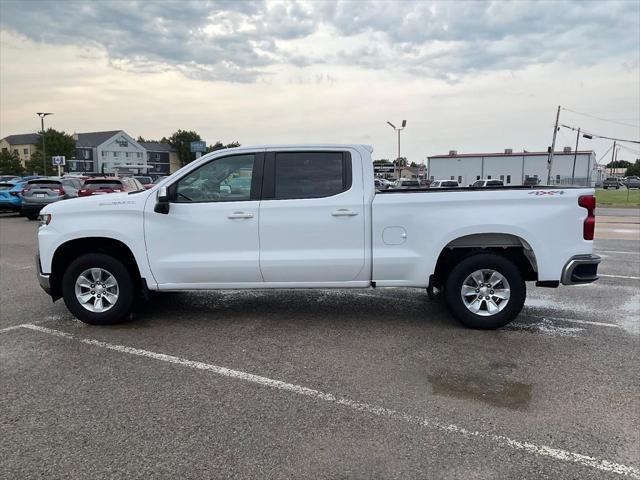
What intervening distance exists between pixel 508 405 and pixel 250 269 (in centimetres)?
292

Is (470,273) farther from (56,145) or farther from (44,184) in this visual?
(56,145)

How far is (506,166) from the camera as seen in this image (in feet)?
299

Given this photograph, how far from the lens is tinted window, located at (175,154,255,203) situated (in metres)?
5.67

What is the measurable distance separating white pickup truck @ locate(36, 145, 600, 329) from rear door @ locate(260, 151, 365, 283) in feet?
0.04

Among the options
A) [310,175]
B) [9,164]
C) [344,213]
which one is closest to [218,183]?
[310,175]

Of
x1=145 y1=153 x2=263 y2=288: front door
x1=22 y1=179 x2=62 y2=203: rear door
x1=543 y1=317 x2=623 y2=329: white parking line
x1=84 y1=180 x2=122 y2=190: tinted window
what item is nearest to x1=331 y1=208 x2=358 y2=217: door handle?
x1=145 y1=153 x2=263 y2=288: front door

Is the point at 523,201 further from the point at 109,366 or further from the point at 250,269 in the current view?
the point at 109,366

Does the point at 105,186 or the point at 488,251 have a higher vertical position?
the point at 105,186

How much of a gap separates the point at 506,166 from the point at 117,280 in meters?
93.0

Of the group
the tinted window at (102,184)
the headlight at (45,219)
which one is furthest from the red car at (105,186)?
the headlight at (45,219)

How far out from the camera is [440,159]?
309 ft

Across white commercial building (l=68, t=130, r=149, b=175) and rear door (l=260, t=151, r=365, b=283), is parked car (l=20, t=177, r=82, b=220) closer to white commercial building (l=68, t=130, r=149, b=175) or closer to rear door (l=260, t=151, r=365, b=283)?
rear door (l=260, t=151, r=365, b=283)

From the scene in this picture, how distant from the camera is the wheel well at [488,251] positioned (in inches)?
220

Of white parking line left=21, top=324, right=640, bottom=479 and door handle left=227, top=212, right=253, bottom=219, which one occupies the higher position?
door handle left=227, top=212, right=253, bottom=219
